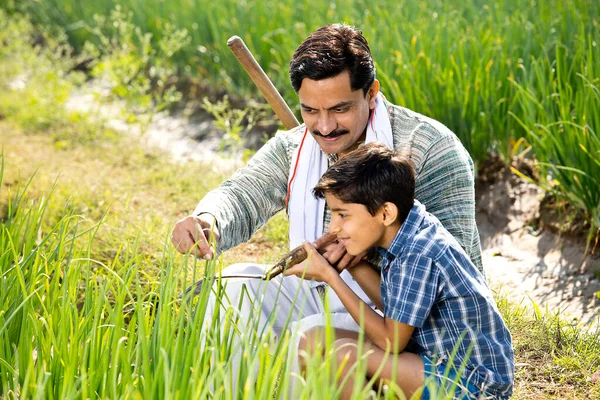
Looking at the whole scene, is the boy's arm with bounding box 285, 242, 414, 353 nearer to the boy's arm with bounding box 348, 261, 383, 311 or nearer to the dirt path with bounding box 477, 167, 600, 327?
the boy's arm with bounding box 348, 261, 383, 311

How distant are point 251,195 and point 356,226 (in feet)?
1.84

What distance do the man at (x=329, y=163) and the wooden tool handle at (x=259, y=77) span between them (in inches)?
10.3

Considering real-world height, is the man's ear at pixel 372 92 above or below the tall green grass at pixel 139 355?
above

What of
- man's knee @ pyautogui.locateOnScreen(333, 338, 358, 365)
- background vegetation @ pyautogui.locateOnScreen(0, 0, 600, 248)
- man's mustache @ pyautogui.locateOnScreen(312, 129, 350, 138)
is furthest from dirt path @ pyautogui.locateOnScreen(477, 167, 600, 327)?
man's knee @ pyautogui.locateOnScreen(333, 338, 358, 365)

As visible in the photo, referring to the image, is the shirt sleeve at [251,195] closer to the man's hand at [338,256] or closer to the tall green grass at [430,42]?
the man's hand at [338,256]

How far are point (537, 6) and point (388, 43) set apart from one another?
1.02 m

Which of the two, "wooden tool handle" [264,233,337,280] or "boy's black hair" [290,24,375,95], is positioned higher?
"boy's black hair" [290,24,375,95]

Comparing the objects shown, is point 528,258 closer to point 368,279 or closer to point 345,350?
point 368,279

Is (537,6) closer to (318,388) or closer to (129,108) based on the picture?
(129,108)

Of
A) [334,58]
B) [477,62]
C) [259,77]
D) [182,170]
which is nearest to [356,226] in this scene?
[334,58]

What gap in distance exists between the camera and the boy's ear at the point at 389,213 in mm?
2012

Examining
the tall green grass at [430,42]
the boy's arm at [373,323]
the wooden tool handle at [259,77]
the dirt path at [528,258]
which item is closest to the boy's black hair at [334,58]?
the wooden tool handle at [259,77]

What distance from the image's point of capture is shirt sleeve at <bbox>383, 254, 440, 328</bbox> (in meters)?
1.96

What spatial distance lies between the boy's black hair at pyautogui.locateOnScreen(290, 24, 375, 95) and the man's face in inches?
0.7
